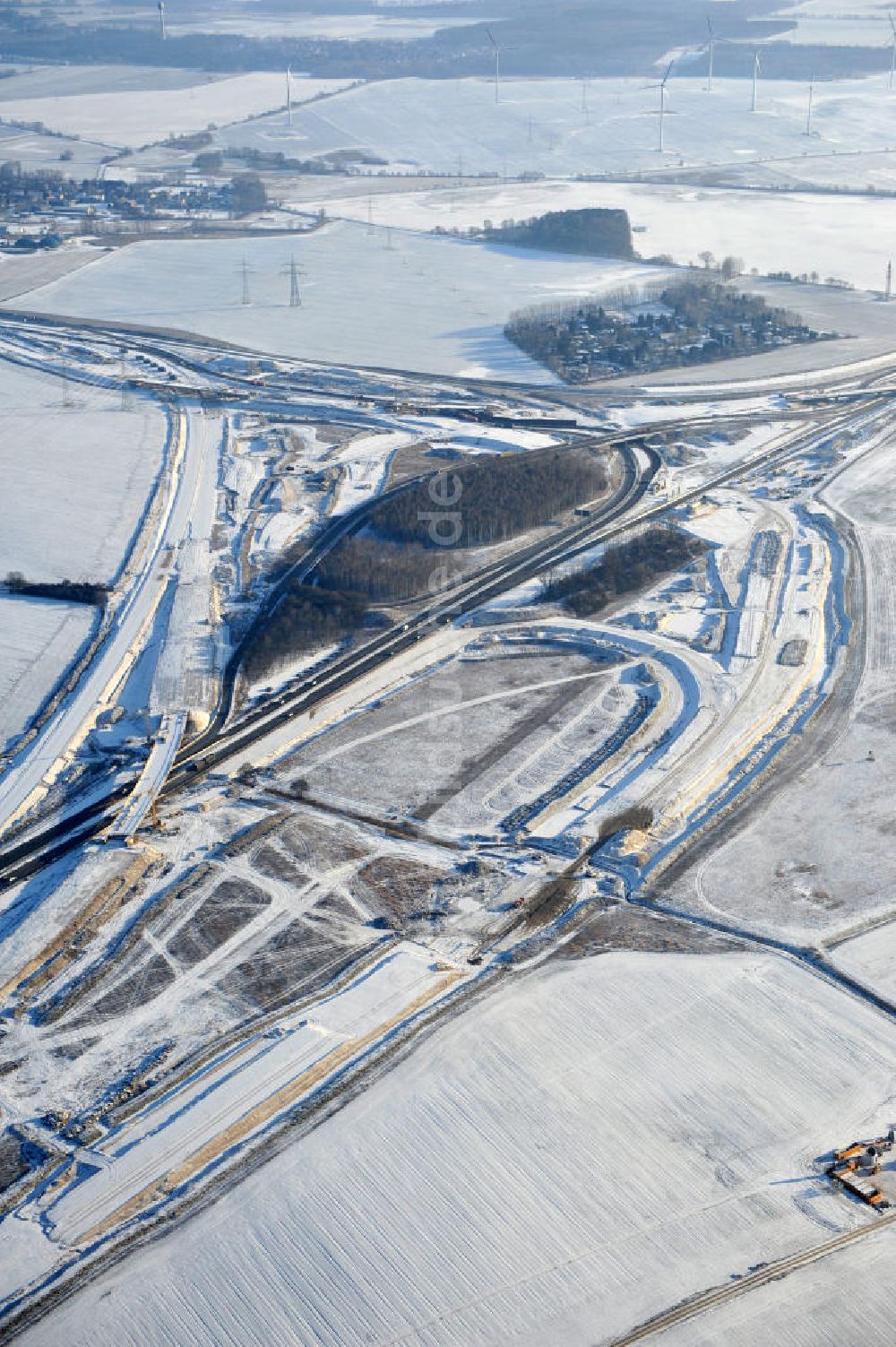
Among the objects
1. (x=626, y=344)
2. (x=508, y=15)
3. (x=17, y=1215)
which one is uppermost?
(x=508, y=15)

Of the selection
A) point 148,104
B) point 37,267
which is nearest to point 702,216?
point 37,267

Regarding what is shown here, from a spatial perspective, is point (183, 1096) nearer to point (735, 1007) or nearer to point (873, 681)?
point (735, 1007)

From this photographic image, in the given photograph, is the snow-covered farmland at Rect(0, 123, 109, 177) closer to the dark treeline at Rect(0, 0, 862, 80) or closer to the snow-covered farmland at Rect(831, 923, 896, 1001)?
the dark treeline at Rect(0, 0, 862, 80)

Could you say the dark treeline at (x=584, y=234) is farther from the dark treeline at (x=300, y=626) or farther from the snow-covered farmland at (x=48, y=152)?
the dark treeline at (x=300, y=626)

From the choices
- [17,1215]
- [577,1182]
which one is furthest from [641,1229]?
[17,1215]

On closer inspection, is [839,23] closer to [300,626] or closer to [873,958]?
[300,626]

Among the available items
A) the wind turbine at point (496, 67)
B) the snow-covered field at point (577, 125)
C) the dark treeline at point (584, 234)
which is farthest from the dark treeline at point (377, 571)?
the wind turbine at point (496, 67)

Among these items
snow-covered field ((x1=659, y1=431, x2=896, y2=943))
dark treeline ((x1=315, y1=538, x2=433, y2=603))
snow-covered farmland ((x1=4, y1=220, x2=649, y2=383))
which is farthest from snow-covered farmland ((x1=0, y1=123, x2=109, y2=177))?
snow-covered field ((x1=659, y1=431, x2=896, y2=943))
